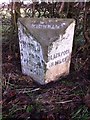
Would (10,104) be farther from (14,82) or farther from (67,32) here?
(67,32)

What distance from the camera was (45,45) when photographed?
5.46ft

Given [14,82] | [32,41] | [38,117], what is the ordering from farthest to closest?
[14,82] → [32,41] → [38,117]

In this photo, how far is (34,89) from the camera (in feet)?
5.92

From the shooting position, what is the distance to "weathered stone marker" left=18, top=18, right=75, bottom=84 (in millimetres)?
1684

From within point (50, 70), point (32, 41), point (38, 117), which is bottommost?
point (38, 117)

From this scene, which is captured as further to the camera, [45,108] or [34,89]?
[34,89]

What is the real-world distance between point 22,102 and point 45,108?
5.7 inches

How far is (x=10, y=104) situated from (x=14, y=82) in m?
0.20

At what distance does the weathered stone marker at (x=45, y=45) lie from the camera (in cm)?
168

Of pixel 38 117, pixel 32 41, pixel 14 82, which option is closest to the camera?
pixel 38 117

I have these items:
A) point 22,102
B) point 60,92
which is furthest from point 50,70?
point 22,102

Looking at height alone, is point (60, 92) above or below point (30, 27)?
below

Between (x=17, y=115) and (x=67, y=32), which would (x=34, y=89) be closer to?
(x=17, y=115)

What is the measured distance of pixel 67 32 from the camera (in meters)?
1.73
